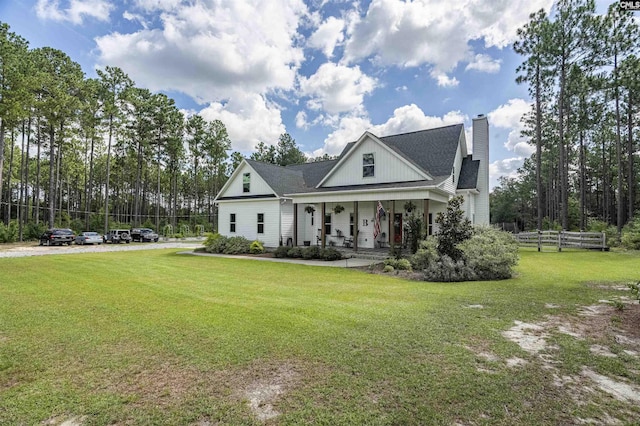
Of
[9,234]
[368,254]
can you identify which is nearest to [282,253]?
[368,254]

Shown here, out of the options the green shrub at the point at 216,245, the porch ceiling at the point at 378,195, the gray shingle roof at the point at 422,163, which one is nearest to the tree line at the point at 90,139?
the green shrub at the point at 216,245

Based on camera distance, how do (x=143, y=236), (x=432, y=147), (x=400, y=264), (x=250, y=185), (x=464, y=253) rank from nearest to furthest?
(x=464, y=253) < (x=400, y=264) < (x=432, y=147) < (x=250, y=185) < (x=143, y=236)

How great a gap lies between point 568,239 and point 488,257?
13.1 m

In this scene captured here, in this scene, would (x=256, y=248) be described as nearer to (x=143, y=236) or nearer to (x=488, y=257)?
(x=488, y=257)

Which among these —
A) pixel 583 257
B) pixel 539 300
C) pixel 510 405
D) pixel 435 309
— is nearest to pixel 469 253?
pixel 539 300

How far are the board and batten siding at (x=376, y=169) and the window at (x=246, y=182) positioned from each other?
5.93 meters

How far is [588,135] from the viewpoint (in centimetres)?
3328

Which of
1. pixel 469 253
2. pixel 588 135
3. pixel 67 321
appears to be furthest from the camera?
pixel 588 135

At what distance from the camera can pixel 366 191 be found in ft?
48.3

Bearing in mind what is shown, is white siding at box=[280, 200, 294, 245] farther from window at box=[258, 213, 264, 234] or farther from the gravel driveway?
the gravel driveway

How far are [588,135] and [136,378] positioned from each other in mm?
43652

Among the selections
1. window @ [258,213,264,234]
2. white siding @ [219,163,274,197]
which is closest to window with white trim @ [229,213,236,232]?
white siding @ [219,163,274,197]

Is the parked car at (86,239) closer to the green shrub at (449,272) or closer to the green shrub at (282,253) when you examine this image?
the green shrub at (282,253)

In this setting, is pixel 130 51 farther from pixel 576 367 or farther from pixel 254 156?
pixel 254 156
